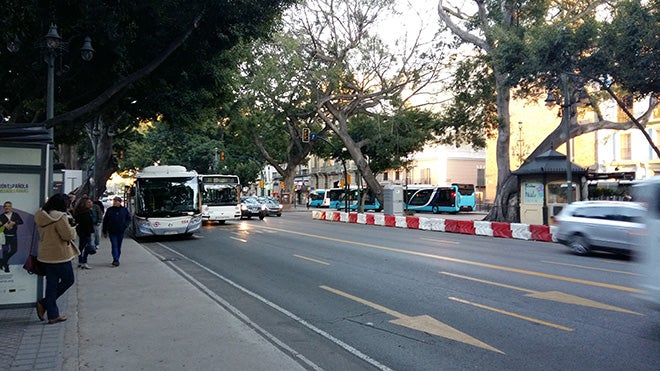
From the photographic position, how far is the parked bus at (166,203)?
19125 mm

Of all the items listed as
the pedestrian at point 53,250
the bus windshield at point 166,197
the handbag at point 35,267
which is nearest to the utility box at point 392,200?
the bus windshield at point 166,197

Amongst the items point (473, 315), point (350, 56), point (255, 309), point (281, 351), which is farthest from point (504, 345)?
point (350, 56)

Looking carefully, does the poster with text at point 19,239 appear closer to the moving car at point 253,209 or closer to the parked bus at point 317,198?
the moving car at point 253,209

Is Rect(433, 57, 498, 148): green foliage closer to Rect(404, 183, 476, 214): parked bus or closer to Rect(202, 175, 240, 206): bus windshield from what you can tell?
Rect(202, 175, 240, 206): bus windshield

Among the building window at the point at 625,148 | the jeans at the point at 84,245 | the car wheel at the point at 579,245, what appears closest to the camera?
the jeans at the point at 84,245

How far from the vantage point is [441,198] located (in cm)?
4806

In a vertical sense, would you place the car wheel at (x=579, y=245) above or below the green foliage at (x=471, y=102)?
below

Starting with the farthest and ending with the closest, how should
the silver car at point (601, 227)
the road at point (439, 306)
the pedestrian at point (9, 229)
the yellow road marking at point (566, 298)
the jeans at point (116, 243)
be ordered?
the silver car at point (601, 227) → the jeans at point (116, 243) → the yellow road marking at point (566, 298) → the pedestrian at point (9, 229) → the road at point (439, 306)

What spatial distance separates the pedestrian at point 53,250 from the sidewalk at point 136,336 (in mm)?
261

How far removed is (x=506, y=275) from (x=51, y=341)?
8.49m

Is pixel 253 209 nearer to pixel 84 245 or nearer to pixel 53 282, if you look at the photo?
pixel 84 245

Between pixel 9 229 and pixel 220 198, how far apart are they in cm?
2133

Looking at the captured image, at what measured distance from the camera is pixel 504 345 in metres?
5.92

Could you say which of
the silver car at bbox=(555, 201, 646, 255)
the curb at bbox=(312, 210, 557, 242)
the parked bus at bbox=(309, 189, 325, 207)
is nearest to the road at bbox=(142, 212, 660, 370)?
the silver car at bbox=(555, 201, 646, 255)
